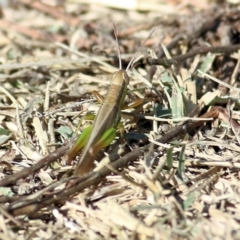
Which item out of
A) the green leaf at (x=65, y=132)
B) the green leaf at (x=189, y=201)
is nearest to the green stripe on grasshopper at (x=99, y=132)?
the green leaf at (x=65, y=132)

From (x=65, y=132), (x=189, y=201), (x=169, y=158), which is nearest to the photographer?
(x=189, y=201)

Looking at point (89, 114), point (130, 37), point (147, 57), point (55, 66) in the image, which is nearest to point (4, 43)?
point (55, 66)

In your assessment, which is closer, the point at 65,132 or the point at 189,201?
the point at 189,201

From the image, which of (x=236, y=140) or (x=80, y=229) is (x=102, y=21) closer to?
(x=236, y=140)

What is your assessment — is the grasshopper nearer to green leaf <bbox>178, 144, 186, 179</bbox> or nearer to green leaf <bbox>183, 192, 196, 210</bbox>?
green leaf <bbox>178, 144, 186, 179</bbox>

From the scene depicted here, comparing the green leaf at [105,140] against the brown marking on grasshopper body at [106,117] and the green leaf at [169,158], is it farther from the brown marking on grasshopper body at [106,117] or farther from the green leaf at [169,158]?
the green leaf at [169,158]

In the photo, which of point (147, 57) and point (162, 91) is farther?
point (147, 57)

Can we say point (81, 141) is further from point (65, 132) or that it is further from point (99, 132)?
point (65, 132)

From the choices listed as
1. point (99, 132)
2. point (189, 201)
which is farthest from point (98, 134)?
point (189, 201)
